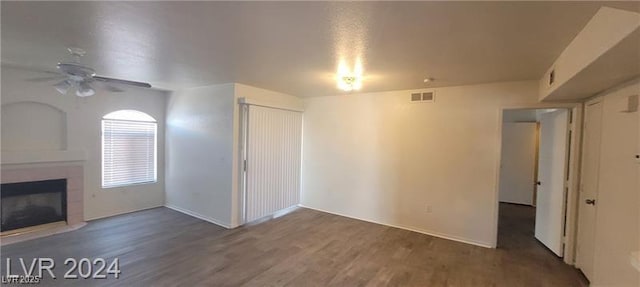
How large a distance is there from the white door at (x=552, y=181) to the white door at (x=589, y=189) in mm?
244

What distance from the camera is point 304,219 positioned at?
523 cm

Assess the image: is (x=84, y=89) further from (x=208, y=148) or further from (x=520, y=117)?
(x=520, y=117)

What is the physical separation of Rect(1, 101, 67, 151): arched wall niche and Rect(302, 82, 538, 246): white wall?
4341mm

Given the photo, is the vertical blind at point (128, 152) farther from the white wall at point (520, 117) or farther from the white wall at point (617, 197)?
the white wall at point (520, 117)

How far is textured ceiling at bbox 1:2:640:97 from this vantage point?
1.81m

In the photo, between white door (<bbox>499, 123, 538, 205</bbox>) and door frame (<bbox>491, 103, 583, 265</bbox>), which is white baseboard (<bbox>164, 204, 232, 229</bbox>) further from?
white door (<bbox>499, 123, 538, 205</bbox>)

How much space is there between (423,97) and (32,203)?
6.70 metres

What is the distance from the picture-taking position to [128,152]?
547cm

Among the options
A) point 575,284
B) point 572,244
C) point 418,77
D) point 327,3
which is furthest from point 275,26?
point 572,244

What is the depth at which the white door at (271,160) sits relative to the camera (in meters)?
4.85

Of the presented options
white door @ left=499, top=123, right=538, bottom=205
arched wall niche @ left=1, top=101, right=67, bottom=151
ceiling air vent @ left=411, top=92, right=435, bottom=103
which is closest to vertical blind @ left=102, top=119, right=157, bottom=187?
arched wall niche @ left=1, top=101, right=67, bottom=151

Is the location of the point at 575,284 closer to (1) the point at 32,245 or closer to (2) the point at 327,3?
(2) the point at 327,3

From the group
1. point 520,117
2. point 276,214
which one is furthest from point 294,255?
point 520,117

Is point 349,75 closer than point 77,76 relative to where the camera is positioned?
No
